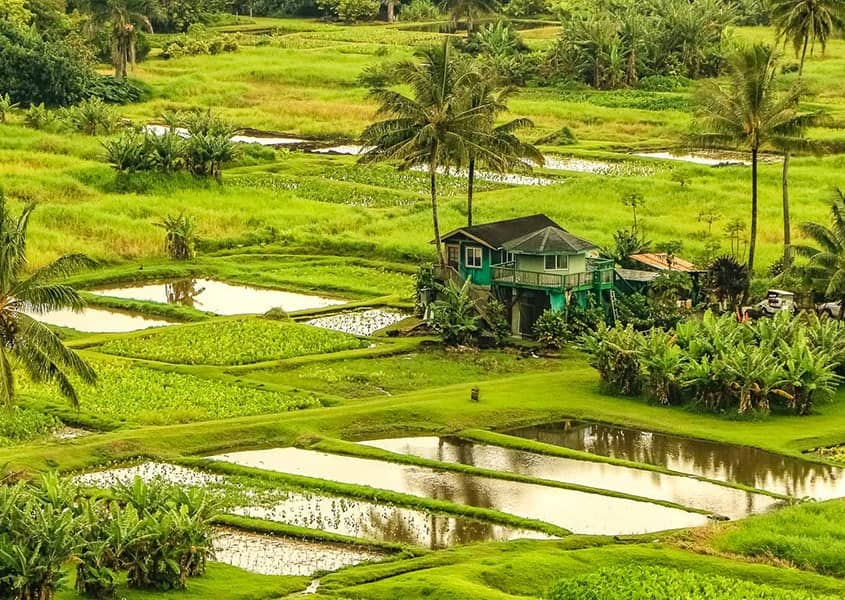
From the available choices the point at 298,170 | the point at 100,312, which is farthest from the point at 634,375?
the point at 298,170

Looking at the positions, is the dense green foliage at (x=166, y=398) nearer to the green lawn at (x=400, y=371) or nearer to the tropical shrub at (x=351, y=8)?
the green lawn at (x=400, y=371)

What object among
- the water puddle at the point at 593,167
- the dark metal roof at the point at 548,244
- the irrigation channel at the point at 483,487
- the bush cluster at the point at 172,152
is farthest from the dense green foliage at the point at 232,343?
the water puddle at the point at 593,167

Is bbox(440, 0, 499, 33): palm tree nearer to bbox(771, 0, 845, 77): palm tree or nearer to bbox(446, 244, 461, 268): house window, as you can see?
bbox(771, 0, 845, 77): palm tree

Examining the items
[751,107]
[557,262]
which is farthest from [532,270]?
[751,107]

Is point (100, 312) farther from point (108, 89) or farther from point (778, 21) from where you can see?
point (108, 89)

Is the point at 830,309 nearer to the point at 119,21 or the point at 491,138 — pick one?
the point at 491,138

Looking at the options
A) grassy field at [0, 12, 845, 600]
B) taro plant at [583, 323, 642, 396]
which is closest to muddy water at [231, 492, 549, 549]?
grassy field at [0, 12, 845, 600]
